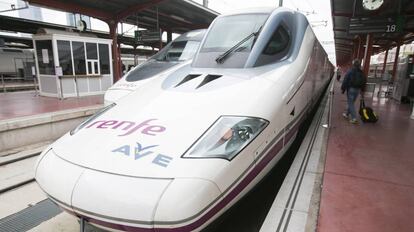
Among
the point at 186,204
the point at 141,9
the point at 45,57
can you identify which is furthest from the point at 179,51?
the point at 141,9

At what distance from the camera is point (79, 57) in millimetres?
9516

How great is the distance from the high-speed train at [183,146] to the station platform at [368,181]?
2.32ft

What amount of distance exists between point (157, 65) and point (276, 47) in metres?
3.37

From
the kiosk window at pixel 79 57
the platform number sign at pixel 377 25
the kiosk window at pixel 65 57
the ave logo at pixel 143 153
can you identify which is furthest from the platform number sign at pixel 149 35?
the ave logo at pixel 143 153

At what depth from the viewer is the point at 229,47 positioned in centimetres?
340

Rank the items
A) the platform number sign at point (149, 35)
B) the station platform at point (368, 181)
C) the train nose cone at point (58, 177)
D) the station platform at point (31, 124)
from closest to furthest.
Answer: the train nose cone at point (58, 177) → the station platform at point (368, 181) → the station platform at point (31, 124) → the platform number sign at point (149, 35)

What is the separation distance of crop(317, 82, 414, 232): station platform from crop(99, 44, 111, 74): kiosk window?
845 centimetres

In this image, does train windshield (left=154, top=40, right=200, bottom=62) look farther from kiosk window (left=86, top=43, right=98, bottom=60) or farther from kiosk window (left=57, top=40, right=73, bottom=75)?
kiosk window (left=86, top=43, right=98, bottom=60)

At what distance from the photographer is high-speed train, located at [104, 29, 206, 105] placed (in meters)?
5.42

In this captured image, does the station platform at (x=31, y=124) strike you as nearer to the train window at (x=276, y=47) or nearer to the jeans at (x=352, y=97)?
the train window at (x=276, y=47)

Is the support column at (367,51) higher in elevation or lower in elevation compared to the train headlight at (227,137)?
higher

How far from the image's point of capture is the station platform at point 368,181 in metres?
2.30

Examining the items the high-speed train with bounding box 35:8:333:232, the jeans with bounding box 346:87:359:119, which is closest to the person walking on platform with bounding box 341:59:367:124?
the jeans with bounding box 346:87:359:119

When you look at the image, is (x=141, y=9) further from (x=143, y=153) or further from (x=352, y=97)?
(x=143, y=153)
